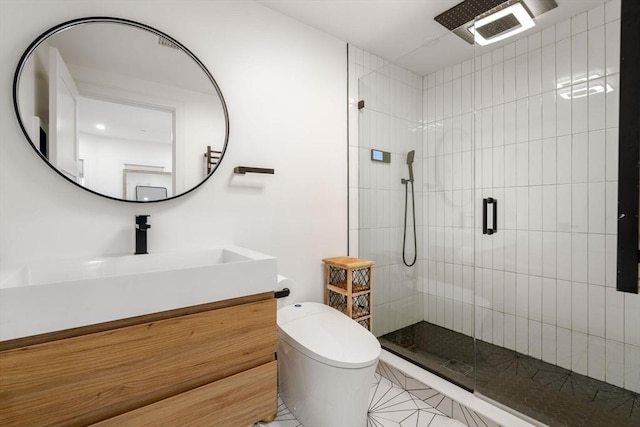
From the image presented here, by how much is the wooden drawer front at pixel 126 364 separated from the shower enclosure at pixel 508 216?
1214mm

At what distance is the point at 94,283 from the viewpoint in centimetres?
90

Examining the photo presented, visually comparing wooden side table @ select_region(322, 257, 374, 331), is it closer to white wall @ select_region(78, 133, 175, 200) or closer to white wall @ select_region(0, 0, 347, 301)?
white wall @ select_region(0, 0, 347, 301)

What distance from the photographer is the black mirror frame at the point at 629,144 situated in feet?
2.63

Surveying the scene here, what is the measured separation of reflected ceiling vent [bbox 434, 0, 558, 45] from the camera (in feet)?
5.49

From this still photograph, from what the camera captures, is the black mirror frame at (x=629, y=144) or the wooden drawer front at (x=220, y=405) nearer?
the black mirror frame at (x=629, y=144)

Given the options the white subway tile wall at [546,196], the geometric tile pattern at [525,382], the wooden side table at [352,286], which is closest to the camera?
the geometric tile pattern at [525,382]

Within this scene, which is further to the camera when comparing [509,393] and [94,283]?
[509,393]

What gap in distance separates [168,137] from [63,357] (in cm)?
101

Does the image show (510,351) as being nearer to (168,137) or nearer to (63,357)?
(63,357)

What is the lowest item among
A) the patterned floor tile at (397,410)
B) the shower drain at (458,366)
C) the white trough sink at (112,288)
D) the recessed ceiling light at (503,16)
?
the patterned floor tile at (397,410)

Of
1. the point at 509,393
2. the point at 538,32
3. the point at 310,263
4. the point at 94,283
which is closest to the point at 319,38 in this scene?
the point at 538,32

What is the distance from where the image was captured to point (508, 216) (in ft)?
6.44

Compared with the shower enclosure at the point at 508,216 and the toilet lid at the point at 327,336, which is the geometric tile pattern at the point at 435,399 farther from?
the toilet lid at the point at 327,336

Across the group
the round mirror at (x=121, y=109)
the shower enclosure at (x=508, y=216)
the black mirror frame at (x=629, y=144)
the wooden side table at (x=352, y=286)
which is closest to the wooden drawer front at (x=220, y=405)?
the wooden side table at (x=352, y=286)
